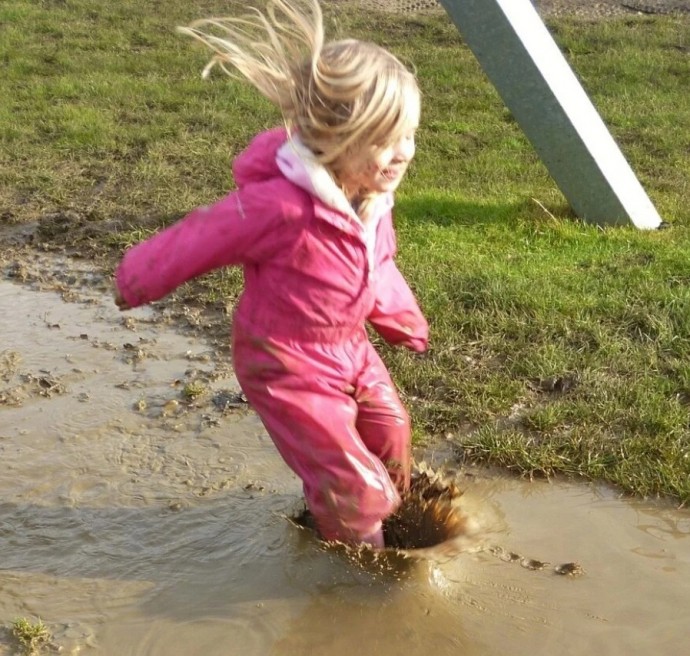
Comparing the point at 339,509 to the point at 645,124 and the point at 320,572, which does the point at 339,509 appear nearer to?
the point at 320,572

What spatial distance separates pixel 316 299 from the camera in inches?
109

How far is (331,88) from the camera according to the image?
259 centimetres

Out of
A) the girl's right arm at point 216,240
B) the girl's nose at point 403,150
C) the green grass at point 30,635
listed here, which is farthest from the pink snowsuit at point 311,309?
the green grass at point 30,635

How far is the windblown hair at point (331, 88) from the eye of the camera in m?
2.59

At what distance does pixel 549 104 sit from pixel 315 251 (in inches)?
144

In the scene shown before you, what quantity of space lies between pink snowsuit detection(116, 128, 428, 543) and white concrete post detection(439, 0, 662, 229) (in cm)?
319

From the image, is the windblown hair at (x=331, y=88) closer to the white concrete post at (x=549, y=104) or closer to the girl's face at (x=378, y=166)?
the girl's face at (x=378, y=166)

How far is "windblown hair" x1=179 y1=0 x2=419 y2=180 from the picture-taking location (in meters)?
2.59

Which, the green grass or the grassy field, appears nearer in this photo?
the green grass

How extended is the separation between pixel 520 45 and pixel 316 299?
3.61m

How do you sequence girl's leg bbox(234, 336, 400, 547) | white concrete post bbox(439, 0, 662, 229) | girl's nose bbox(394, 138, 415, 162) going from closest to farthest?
girl's nose bbox(394, 138, 415, 162)
girl's leg bbox(234, 336, 400, 547)
white concrete post bbox(439, 0, 662, 229)

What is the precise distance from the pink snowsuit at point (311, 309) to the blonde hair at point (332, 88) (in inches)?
3.1

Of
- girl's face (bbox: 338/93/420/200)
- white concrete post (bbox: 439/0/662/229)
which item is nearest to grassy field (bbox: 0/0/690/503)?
white concrete post (bbox: 439/0/662/229)

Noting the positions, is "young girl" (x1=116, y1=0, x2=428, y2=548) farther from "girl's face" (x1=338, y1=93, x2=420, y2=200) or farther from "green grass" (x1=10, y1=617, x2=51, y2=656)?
"green grass" (x1=10, y1=617, x2=51, y2=656)
